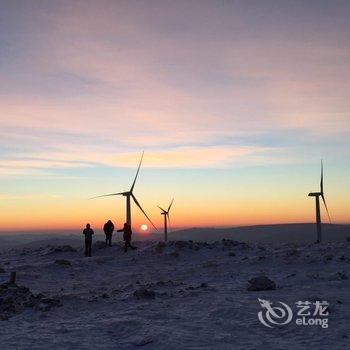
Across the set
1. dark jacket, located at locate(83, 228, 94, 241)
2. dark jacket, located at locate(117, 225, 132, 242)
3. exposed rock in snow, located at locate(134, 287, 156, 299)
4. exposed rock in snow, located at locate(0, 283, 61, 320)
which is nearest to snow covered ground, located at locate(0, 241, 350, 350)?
exposed rock in snow, located at locate(134, 287, 156, 299)

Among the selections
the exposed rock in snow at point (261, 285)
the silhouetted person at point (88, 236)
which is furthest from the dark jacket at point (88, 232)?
the exposed rock in snow at point (261, 285)

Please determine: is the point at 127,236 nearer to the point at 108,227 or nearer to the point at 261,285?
the point at 108,227

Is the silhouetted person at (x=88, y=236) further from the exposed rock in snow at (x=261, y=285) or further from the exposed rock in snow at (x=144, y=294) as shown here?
the exposed rock in snow at (x=261, y=285)

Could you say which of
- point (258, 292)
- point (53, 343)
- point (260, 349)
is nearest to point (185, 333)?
point (260, 349)

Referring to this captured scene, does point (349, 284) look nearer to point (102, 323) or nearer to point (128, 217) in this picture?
point (102, 323)

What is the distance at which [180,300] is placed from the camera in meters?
16.5

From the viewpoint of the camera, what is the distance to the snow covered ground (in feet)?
38.4

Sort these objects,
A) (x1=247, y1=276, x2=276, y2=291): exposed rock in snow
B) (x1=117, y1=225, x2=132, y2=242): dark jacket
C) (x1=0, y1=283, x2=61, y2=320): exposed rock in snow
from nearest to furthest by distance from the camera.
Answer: (x1=0, y1=283, x2=61, y2=320): exposed rock in snow
(x1=247, y1=276, x2=276, y2=291): exposed rock in snow
(x1=117, y1=225, x2=132, y2=242): dark jacket

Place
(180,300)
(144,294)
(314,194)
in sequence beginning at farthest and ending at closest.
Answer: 1. (314,194)
2. (144,294)
3. (180,300)

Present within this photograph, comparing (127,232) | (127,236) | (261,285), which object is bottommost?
(261,285)

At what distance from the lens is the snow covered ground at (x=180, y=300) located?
1170 cm

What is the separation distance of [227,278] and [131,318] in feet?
29.4

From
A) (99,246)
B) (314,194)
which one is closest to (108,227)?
(99,246)

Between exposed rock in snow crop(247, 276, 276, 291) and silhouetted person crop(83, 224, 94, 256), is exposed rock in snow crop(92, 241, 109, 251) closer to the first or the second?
silhouetted person crop(83, 224, 94, 256)
